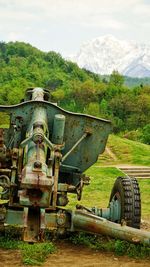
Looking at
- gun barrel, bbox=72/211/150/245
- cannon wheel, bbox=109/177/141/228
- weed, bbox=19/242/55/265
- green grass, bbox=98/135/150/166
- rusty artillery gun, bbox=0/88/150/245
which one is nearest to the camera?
rusty artillery gun, bbox=0/88/150/245

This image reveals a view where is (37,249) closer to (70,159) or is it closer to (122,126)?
(70,159)

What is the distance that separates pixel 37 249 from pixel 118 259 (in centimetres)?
91

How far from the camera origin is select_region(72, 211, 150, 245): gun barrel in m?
5.94

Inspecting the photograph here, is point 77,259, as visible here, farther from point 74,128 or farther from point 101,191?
point 101,191

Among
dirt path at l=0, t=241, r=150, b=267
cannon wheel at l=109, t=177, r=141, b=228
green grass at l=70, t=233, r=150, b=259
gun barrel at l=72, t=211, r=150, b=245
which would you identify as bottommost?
dirt path at l=0, t=241, r=150, b=267

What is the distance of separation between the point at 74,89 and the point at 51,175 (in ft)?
252

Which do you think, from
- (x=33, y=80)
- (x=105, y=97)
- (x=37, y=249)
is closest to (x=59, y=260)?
(x=37, y=249)

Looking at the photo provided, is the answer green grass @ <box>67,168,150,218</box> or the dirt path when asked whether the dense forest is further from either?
the dirt path

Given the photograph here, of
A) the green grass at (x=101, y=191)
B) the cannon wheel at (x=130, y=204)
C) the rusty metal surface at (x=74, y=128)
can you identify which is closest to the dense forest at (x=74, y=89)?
the green grass at (x=101, y=191)

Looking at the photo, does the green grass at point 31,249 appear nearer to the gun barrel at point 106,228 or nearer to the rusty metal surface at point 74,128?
the gun barrel at point 106,228

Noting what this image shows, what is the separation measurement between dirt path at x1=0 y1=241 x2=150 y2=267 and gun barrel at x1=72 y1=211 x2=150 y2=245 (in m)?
0.30

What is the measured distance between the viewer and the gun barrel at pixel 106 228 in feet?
19.5

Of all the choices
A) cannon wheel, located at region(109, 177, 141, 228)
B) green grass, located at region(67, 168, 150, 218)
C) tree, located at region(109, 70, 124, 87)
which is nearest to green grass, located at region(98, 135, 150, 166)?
green grass, located at region(67, 168, 150, 218)

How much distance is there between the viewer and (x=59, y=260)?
19.9 feet
